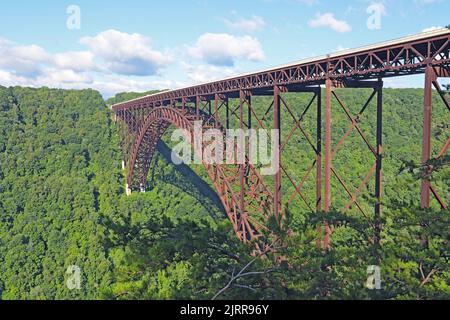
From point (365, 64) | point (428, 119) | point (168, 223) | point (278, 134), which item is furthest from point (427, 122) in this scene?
point (278, 134)

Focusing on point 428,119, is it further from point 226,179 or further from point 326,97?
point 226,179

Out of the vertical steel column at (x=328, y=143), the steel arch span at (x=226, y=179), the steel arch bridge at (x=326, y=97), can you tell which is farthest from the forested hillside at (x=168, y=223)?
the steel arch span at (x=226, y=179)

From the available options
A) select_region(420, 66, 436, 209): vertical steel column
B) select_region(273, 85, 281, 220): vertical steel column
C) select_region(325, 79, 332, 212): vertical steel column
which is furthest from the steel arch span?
select_region(420, 66, 436, 209): vertical steel column

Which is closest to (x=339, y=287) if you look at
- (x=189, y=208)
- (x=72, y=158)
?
(x=189, y=208)

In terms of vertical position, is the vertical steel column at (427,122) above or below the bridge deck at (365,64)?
below

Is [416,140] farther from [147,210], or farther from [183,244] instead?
[183,244]

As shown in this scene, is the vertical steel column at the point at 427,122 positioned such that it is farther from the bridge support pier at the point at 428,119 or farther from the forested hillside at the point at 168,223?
the forested hillside at the point at 168,223

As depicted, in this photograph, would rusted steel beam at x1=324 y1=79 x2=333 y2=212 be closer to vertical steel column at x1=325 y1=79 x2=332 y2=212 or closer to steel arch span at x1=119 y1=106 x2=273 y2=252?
vertical steel column at x1=325 y1=79 x2=332 y2=212
